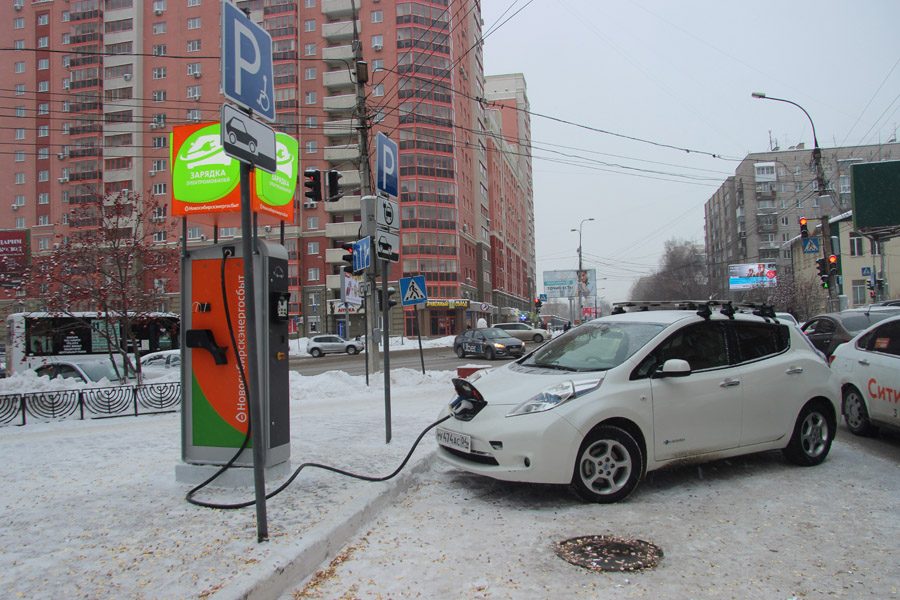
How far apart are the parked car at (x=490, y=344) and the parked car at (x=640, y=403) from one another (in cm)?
2092

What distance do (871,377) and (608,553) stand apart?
520 cm

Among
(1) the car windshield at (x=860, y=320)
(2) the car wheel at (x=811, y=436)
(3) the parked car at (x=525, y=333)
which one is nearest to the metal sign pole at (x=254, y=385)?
(2) the car wheel at (x=811, y=436)

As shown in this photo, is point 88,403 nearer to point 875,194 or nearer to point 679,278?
point 875,194

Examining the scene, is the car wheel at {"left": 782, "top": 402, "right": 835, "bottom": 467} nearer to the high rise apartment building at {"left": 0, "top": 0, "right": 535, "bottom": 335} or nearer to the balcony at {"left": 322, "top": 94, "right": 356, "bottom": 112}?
the high rise apartment building at {"left": 0, "top": 0, "right": 535, "bottom": 335}

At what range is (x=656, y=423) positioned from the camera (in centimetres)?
493

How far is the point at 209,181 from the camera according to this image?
627cm

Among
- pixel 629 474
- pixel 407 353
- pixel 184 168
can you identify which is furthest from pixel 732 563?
pixel 407 353

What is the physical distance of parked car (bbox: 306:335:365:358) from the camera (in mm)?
41938

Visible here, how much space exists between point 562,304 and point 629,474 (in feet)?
542

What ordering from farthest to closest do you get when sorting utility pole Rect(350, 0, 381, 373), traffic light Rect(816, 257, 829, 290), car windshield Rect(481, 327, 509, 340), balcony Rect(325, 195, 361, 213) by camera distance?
1. balcony Rect(325, 195, 361, 213)
2. car windshield Rect(481, 327, 509, 340)
3. traffic light Rect(816, 257, 829, 290)
4. utility pole Rect(350, 0, 381, 373)

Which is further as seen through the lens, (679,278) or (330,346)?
(679,278)

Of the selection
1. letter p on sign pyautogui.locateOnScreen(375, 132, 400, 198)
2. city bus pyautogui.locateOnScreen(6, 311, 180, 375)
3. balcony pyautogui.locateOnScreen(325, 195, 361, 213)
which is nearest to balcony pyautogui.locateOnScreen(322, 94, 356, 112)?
balcony pyautogui.locateOnScreen(325, 195, 361, 213)

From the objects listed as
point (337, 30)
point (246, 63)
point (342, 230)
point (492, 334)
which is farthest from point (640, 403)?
point (337, 30)

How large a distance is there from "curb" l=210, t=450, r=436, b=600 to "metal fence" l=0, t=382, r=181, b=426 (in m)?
7.46
